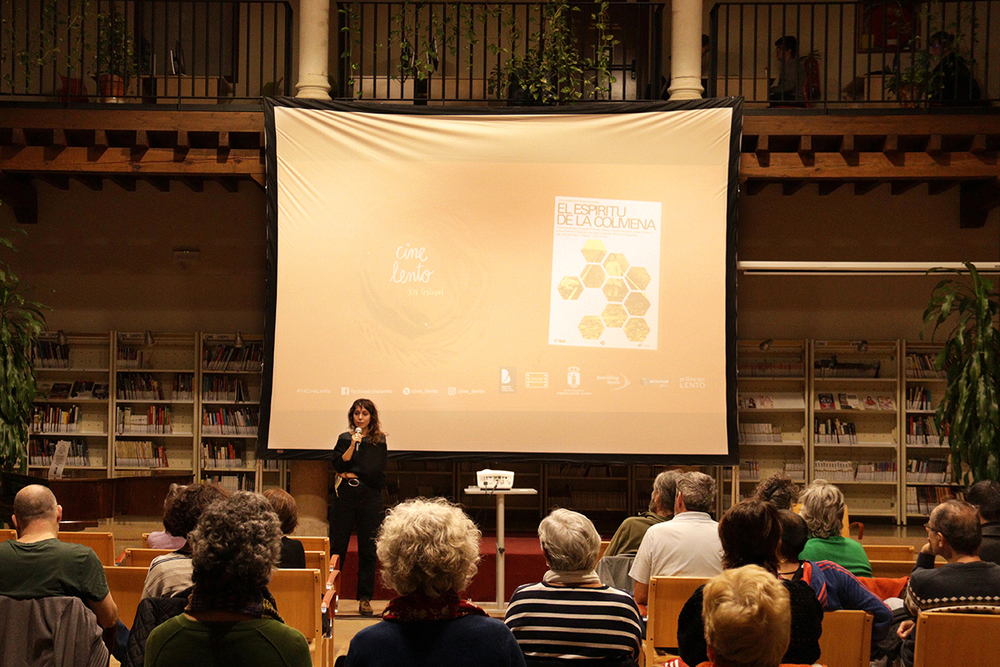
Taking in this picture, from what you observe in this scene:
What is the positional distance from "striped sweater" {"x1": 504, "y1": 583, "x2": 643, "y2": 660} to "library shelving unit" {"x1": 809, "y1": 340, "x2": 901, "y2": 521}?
6422 millimetres

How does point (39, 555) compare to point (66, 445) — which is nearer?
point (39, 555)

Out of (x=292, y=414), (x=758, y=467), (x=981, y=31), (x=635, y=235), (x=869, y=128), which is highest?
(x=981, y=31)

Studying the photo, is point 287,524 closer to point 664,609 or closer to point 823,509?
point 664,609

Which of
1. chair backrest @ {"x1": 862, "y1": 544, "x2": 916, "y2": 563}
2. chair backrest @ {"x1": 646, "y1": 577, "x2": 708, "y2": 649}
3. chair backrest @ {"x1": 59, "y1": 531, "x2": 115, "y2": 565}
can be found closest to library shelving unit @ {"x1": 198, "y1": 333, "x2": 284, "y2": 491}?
chair backrest @ {"x1": 59, "y1": 531, "x2": 115, "y2": 565}

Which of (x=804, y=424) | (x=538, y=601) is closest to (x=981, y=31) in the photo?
(x=804, y=424)

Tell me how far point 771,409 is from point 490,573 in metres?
3.54

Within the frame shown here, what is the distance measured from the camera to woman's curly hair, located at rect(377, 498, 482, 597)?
2025mm

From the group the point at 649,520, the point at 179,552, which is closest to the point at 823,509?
the point at 649,520

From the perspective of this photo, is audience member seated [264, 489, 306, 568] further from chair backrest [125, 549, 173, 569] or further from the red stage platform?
the red stage platform

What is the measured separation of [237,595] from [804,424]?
749 centimetres

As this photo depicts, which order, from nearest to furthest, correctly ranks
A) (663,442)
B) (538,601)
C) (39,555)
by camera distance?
1. (538,601)
2. (39,555)
3. (663,442)

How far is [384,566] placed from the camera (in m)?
2.07

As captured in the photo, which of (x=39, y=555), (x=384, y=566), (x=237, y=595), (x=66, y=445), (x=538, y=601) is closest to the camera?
(x=237, y=595)

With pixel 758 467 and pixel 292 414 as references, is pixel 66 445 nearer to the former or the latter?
pixel 292 414
